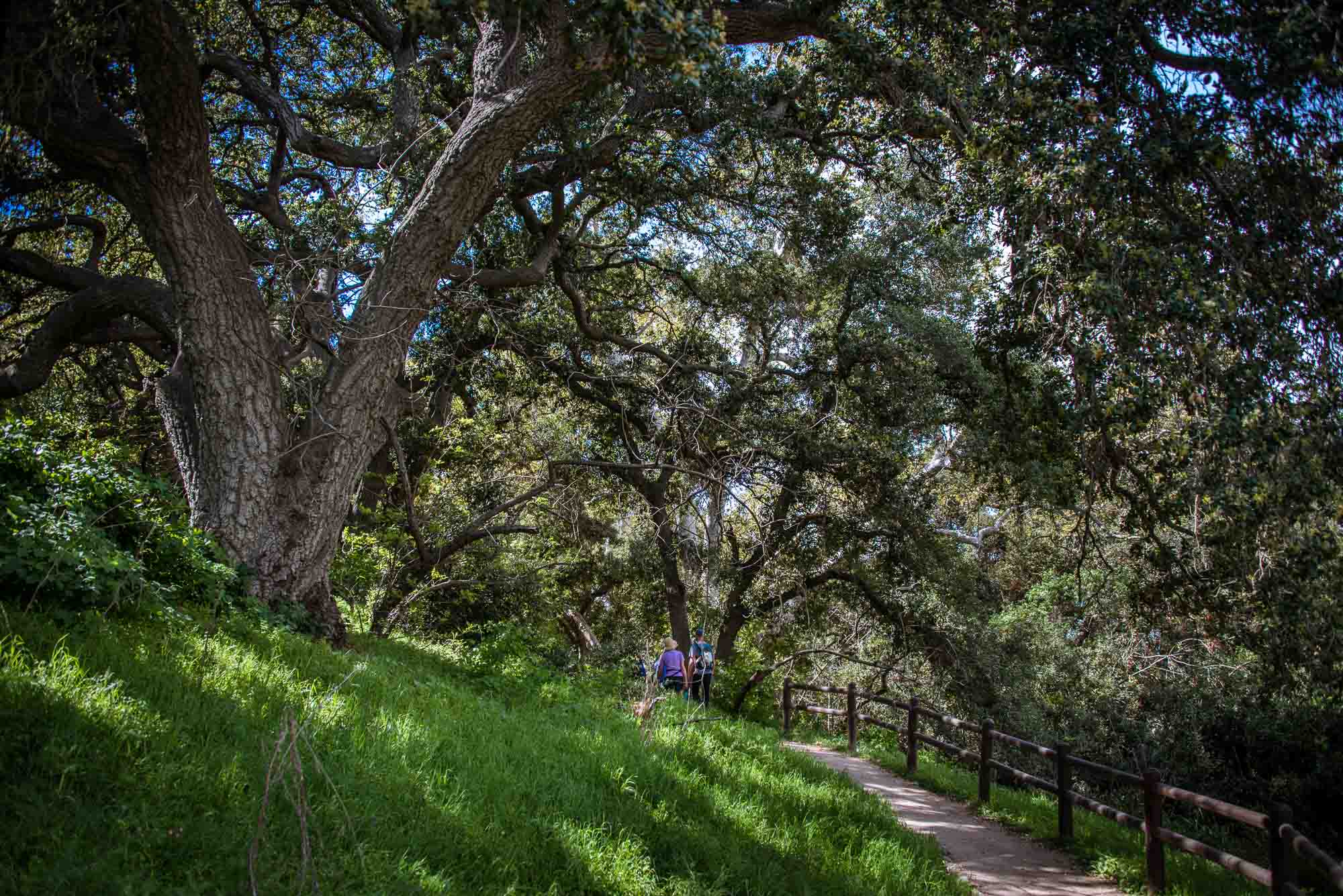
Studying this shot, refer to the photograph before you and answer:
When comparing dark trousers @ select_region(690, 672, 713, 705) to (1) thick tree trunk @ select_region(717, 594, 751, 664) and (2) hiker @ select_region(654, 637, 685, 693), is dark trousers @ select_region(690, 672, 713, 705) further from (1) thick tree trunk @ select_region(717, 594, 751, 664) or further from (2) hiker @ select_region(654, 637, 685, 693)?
(1) thick tree trunk @ select_region(717, 594, 751, 664)

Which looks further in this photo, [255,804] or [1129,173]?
[1129,173]

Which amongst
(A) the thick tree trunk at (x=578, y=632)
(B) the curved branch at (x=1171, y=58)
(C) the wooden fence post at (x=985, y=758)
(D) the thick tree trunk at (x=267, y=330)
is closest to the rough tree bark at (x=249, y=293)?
(D) the thick tree trunk at (x=267, y=330)

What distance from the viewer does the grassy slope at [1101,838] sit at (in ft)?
21.5

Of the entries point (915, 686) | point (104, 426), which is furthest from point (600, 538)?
point (104, 426)

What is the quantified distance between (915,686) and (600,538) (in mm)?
8474

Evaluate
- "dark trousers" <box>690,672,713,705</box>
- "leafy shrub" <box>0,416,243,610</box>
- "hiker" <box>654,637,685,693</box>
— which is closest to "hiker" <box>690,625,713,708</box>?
"dark trousers" <box>690,672,713,705</box>

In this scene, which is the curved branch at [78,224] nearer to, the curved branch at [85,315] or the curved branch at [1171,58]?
the curved branch at [85,315]

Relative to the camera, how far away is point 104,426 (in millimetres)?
11188

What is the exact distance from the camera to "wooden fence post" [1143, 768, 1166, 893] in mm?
6410

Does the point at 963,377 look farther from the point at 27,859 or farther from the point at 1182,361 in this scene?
the point at 27,859

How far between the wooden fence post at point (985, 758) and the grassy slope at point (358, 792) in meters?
3.50

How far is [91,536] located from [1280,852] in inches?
309

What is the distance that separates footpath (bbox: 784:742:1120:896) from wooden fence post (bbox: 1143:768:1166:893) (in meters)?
0.31

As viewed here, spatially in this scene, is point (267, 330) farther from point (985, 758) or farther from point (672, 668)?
point (985, 758)
